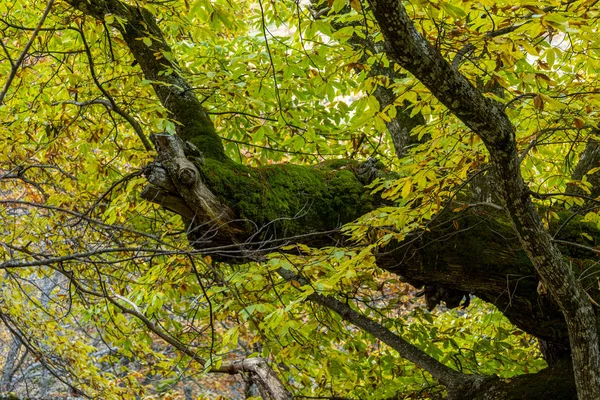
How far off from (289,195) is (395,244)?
2.41ft

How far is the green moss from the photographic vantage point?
316 cm

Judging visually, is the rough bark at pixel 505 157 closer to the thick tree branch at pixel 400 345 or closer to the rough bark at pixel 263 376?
the thick tree branch at pixel 400 345

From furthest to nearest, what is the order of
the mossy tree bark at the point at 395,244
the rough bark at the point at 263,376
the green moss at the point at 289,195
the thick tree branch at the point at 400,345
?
1. the rough bark at the point at 263,376
2. the thick tree branch at the point at 400,345
3. the green moss at the point at 289,195
4. the mossy tree bark at the point at 395,244

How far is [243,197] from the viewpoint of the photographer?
3.17m

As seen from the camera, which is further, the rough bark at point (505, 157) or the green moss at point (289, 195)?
the green moss at point (289, 195)

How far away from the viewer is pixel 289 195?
336cm

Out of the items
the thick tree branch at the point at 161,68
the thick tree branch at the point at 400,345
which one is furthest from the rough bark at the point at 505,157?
the thick tree branch at the point at 161,68

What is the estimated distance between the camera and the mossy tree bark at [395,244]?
9.00ft

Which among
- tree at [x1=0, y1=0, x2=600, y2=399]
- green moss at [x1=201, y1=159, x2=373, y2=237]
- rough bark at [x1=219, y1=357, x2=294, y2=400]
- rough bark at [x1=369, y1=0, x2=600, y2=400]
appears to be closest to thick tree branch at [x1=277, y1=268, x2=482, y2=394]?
tree at [x1=0, y1=0, x2=600, y2=399]

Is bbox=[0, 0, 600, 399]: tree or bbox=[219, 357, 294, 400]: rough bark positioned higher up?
bbox=[0, 0, 600, 399]: tree

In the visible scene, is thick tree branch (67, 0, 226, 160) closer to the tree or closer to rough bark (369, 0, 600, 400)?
the tree

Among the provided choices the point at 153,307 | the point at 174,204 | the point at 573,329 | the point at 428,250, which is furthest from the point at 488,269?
the point at 153,307

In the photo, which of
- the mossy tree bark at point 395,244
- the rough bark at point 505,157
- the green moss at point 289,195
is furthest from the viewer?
the green moss at point 289,195

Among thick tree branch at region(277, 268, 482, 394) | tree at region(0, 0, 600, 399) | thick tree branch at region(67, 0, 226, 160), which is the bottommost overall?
thick tree branch at region(277, 268, 482, 394)
